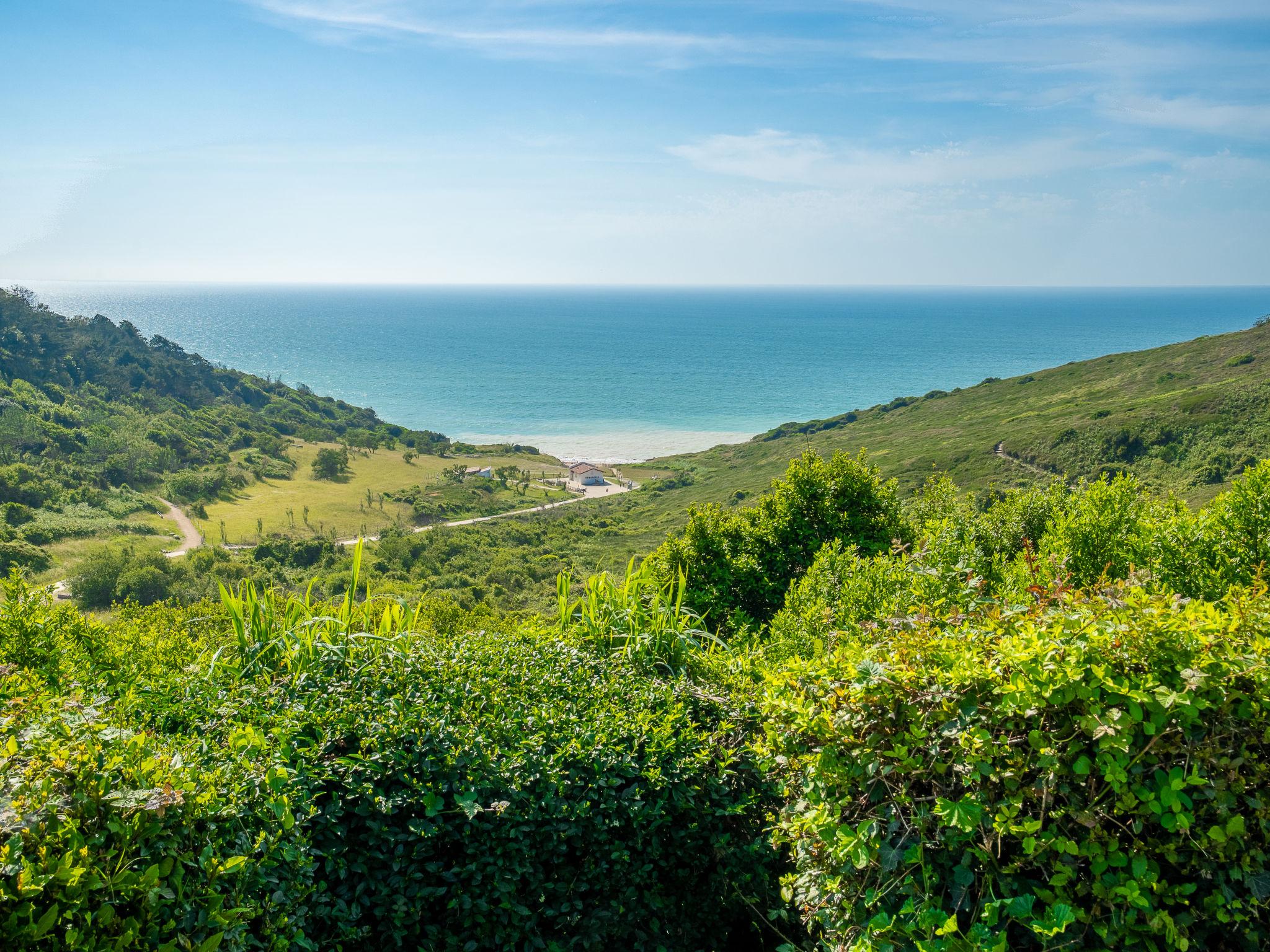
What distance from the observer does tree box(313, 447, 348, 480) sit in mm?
66188

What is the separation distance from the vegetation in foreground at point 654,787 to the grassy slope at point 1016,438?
22097 mm

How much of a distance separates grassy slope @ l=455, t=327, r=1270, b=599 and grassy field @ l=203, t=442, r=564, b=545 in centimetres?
962

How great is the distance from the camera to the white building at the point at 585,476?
6391 cm

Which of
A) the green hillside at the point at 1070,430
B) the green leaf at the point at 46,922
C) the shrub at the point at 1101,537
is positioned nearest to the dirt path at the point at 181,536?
the green hillside at the point at 1070,430

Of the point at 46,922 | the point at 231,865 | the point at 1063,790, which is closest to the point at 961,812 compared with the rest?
the point at 1063,790

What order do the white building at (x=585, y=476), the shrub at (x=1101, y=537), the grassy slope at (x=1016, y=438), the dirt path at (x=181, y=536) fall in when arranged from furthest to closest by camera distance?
the white building at (x=585, y=476) < the grassy slope at (x=1016, y=438) < the dirt path at (x=181, y=536) < the shrub at (x=1101, y=537)

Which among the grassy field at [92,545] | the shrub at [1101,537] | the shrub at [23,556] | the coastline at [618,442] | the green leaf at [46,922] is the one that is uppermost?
the shrub at [1101,537]

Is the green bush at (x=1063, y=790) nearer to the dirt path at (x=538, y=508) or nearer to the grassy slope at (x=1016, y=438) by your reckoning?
the grassy slope at (x=1016, y=438)

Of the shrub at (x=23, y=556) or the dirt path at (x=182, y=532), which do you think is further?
the dirt path at (x=182, y=532)

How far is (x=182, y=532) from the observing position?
167 feet

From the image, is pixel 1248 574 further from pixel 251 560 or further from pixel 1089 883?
pixel 251 560

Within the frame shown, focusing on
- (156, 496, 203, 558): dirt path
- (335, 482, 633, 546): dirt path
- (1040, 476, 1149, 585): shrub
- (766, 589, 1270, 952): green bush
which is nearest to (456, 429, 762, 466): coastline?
(335, 482, 633, 546): dirt path

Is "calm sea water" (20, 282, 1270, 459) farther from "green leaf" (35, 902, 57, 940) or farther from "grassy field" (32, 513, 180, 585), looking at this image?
"green leaf" (35, 902, 57, 940)

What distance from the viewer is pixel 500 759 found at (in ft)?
9.15
